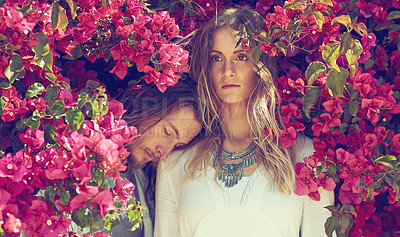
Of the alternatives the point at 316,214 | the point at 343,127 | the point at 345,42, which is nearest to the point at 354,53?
the point at 345,42

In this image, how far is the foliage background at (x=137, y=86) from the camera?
1.32 m

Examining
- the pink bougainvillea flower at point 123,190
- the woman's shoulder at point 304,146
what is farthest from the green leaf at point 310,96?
the pink bougainvillea flower at point 123,190

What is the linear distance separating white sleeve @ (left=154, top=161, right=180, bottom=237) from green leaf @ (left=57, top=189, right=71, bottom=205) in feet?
2.68

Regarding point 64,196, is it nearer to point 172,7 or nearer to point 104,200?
point 104,200

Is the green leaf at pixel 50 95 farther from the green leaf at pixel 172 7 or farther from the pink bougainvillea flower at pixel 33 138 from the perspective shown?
the green leaf at pixel 172 7

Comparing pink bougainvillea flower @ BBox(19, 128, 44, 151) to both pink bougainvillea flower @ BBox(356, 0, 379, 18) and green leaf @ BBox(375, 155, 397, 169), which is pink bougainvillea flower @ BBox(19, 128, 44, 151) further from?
pink bougainvillea flower @ BBox(356, 0, 379, 18)

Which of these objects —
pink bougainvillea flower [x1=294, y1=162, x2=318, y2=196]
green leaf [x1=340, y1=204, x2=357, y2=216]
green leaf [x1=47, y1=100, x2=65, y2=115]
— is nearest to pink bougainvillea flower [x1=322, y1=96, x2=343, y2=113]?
pink bougainvillea flower [x1=294, y1=162, x2=318, y2=196]

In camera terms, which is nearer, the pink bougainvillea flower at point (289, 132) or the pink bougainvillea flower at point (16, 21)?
the pink bougainvillea flower at point (16, 21)

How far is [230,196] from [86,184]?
0.76 meters

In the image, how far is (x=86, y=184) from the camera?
51.7 inches

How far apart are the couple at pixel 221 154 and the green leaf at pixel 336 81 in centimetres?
40

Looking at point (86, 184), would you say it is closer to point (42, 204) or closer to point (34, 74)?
point (42, 204)

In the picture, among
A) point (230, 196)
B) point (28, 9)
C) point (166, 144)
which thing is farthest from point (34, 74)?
point (230, 196)

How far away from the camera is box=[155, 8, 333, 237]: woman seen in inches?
75.5
